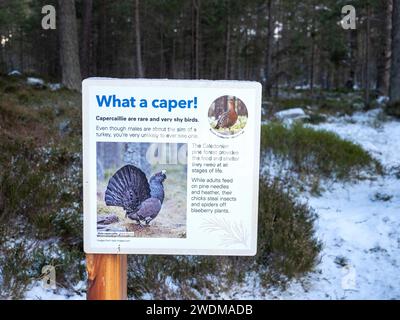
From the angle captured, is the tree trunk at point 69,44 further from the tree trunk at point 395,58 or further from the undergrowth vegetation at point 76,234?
the tree trunk at point 395,58

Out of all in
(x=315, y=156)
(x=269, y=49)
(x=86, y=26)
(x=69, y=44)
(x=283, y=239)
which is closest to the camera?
(x=283, y=239)

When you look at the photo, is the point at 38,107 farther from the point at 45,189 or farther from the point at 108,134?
the point at 108,134

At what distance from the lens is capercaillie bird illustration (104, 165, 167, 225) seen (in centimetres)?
254

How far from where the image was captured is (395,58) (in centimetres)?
1240

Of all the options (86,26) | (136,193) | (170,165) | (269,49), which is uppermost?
(86,26)

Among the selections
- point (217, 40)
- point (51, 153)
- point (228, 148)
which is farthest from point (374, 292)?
point (217, 40)

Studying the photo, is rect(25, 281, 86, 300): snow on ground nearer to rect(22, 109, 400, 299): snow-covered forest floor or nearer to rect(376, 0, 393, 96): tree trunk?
rect(22, 109, 400, 299): snow-covered forest floor

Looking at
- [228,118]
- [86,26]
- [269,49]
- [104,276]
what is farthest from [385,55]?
[104,276]

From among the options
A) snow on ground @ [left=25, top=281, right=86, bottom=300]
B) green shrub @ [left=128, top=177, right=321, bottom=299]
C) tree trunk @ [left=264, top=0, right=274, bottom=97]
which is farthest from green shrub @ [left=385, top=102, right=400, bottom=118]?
snow on ground @ [left=25, top=281, right=86, bottom=300]

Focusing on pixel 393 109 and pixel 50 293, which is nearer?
pixel 50 293

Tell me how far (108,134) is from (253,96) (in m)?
0.82

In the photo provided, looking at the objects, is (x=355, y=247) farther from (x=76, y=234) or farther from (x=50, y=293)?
(x=50, y=293)

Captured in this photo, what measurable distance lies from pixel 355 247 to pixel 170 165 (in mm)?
2815
